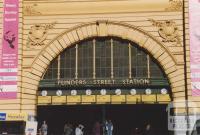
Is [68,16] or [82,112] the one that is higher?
[68,16]

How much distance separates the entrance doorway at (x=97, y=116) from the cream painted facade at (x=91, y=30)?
2.49 m

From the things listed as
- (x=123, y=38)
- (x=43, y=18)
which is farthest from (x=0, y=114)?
(x=123, y=38)

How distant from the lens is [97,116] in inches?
1754

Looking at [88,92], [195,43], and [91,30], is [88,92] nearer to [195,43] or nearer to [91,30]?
[91,30]

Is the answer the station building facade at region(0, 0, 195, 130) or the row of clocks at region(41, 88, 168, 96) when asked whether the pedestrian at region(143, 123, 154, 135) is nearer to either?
the station building facade at region(0, 0, 195, 130)

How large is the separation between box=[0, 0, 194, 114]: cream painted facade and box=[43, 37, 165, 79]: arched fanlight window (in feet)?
2.53

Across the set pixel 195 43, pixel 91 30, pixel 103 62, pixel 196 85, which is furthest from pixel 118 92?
pixel 195 43

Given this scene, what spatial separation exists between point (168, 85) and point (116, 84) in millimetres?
3831

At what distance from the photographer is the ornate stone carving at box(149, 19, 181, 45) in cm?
4206

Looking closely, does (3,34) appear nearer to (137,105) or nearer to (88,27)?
(88,27)

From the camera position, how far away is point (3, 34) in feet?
142

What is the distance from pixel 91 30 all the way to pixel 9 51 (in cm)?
635

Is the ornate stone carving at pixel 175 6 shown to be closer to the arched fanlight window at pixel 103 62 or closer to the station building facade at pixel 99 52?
the station building facade at pixel 99 52

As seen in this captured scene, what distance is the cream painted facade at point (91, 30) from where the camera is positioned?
42.1 metres
